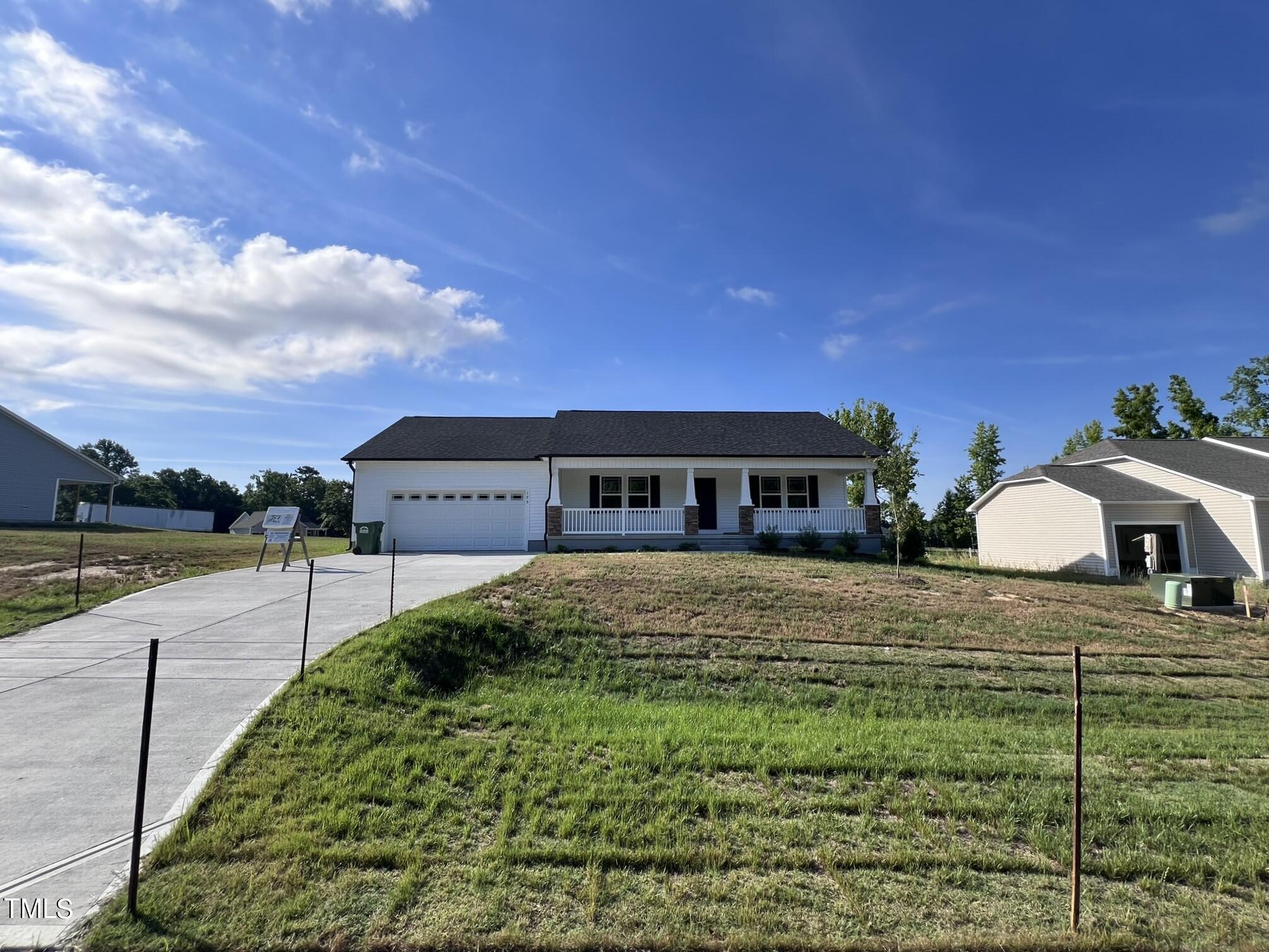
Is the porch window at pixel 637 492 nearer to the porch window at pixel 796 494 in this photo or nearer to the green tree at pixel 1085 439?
the porch window at pixel 796 494

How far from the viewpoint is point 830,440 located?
904 inches

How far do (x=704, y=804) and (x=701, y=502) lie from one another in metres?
18.6

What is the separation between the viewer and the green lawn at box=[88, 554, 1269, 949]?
125 inches

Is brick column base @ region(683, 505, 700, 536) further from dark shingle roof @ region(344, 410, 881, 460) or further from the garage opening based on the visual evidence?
the garage opening

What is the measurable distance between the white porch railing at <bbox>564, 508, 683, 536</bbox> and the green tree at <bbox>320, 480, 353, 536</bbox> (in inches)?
1197

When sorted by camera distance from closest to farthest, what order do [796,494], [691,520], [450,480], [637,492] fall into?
[691,520]
[450,480]
[637,492]
[796,494]

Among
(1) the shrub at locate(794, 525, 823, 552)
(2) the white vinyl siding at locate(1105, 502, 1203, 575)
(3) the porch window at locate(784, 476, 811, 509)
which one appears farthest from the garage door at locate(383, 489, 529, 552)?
(2) the white vinyl siding at locate(1105, 502, 1203, 575)

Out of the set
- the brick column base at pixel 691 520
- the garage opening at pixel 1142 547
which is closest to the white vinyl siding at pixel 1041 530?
the garage opening at pixel 1142 547

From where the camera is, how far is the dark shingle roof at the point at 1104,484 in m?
21.7

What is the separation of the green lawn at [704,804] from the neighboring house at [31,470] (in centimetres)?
3053

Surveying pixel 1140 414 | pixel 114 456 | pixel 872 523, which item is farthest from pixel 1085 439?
pixel 114 456

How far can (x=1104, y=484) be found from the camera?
75.7 ft

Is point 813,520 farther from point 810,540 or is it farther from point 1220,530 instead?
point 1220,530

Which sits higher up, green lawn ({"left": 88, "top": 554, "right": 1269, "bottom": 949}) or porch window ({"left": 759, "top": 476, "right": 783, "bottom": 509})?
porch window ({"left": 759, "top": 476, "right": 783, "bottom": 509})
